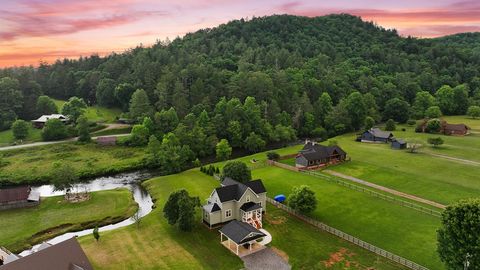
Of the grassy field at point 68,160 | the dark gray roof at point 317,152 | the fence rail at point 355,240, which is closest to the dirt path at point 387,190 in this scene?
the dark gray roof at point 317,152

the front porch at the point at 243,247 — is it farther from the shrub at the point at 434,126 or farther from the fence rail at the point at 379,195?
the shrub at the point at 434,126

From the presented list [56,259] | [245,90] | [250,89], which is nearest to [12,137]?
[245,90]

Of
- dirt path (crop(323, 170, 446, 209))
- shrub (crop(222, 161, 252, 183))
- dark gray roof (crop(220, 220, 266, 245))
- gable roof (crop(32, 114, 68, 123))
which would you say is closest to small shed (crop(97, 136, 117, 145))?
gable roof (crop(32, 114, 68, 123))

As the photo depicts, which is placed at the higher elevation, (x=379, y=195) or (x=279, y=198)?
(x=279, y=198)

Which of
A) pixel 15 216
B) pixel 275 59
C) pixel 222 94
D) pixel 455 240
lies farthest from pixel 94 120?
pixel 455 240

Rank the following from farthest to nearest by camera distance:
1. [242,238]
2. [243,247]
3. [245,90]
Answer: [245,90] → [243,247] → [242,238]

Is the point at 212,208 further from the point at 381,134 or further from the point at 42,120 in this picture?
the point at 42,120

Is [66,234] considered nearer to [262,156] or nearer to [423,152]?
[262,156]
